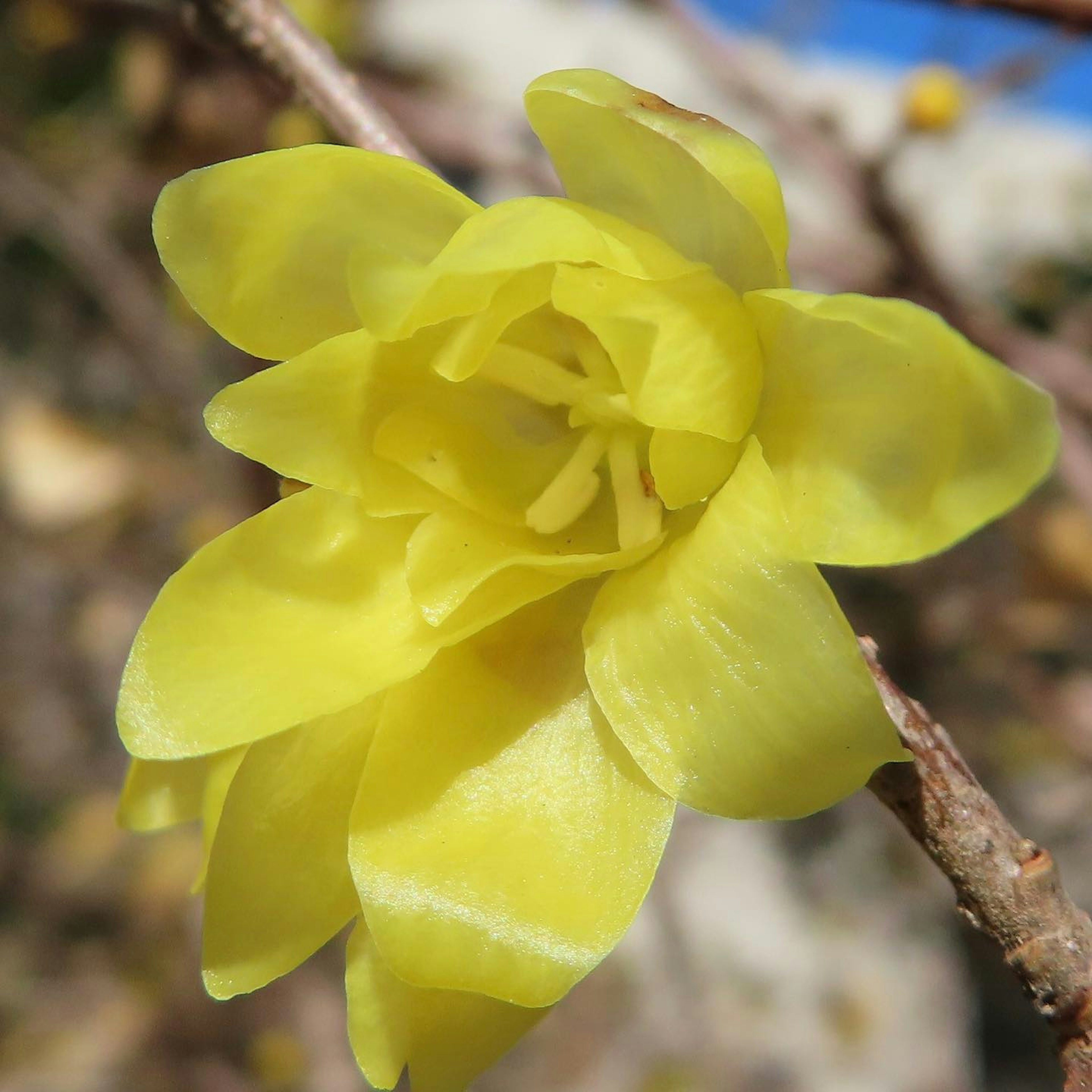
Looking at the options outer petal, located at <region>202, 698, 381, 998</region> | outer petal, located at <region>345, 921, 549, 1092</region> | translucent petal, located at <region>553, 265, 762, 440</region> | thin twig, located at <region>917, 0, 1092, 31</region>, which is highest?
thin twig, located at <region>917, 0, 1092, 31</region>

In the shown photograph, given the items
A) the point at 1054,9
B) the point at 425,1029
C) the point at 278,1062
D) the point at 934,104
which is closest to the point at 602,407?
the point at 425,1029

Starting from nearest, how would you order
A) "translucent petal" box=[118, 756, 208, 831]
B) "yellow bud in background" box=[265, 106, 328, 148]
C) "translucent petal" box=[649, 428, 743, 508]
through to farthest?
"translucent petal" box=[649, 428, 743, 508], "translucent petal" box=[118, 756, 208, 831], "yellow bud in background" box=[265, 106, 328, 148]

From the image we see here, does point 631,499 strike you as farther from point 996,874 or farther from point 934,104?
point 934,104

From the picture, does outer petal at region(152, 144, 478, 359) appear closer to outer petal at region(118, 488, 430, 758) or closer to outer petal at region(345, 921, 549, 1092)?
outer petal at region(118, 488, 430, 758)

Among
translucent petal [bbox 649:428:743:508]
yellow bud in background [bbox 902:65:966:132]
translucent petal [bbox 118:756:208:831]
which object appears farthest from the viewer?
yellow bud in background [bbox 902:65:966:132]

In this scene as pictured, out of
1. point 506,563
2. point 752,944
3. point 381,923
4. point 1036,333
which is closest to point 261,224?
point 506,563

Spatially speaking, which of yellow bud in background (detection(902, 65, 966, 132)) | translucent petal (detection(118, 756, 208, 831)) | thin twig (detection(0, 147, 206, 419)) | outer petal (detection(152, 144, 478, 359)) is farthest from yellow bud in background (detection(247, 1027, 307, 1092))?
outer petal (detection(152, 144, 478, 359))
